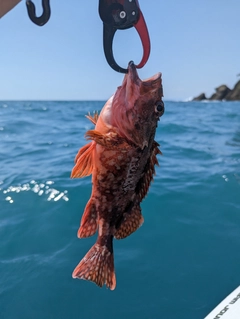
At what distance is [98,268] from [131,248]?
10.6ft

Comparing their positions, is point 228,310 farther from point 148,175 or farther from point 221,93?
point 221,93

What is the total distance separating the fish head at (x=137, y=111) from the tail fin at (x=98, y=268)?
3.14 ft

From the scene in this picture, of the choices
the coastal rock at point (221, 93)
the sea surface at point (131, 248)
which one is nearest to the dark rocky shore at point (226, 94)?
the coastal rock at point (221, 93)

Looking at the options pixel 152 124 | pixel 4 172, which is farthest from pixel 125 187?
pixel 4 172

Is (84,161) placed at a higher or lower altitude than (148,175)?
higher

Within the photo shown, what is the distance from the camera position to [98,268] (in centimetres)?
245

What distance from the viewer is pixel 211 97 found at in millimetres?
95125

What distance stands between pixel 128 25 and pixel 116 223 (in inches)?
57.3

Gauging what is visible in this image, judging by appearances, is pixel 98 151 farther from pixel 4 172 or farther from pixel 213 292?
pixel 4 172

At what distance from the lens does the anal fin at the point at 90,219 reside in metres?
2.42

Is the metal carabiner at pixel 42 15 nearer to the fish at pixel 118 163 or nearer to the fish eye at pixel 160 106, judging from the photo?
the fish at pixel 118 163

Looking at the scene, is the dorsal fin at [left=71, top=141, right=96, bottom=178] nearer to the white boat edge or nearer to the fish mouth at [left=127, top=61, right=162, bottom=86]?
the fish mouth at [left=127, top=61, right=162, bottom=86]

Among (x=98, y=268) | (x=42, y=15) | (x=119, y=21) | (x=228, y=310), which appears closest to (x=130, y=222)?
(x=98, y=268)

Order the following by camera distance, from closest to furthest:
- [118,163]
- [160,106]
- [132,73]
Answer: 1. [132,73]
2. [160,106]
3. [118,163]
